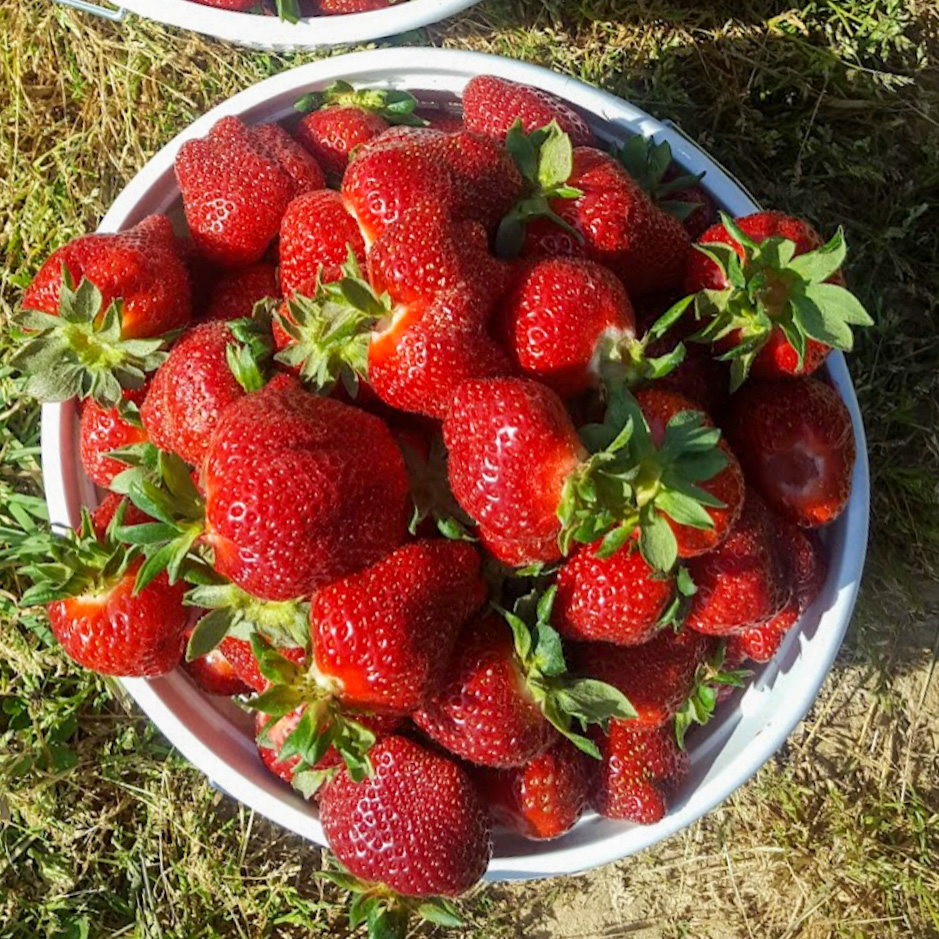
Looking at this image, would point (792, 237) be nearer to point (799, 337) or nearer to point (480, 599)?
point (799, 337)

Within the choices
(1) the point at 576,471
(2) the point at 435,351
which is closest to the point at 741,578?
(1) the point at 576,471

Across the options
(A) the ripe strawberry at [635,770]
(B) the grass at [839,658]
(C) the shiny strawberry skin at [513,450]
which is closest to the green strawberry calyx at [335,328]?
(C) the shiny strawberry skin at [513,450]

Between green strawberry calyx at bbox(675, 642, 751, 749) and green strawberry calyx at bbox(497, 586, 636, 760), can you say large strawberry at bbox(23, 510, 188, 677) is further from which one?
green strawberry calyx at bbox(675, 642, 751, 749)

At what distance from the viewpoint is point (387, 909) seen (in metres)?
1.08

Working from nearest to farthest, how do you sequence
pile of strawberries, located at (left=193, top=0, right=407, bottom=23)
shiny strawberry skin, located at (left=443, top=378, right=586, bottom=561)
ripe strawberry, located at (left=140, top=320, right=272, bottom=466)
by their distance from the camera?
shiny strawberry skin, located at (left=443, top=378, right=586, bottom=561)
ripe strawberry, located at (left=140, top=320, right=272, bottom=466)
pile of strawberries, located at (left=193, top=0, right=407, bottom=23)

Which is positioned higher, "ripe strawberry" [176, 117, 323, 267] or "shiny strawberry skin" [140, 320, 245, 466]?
"ripe strawberry" [176, 117, 323, 267]

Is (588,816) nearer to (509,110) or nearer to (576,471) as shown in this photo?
(576,471)

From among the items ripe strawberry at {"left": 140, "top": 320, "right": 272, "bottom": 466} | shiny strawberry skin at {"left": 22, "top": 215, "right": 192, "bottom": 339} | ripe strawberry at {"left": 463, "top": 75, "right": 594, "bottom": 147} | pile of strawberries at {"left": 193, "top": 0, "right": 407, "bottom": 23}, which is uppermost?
pile of strawberries at {"left": 193, "top": 0, "right": 407, "bottom": 23}

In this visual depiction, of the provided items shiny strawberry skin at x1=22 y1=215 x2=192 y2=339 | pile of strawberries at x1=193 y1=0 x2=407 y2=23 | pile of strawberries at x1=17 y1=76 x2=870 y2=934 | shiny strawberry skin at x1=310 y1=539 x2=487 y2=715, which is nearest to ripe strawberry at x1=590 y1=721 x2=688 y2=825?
pile of strawberries at x1=17 y1=76 x2=870 y2=934

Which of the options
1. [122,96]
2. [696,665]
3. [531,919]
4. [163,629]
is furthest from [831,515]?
[122,96]

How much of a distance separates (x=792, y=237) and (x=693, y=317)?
0.12 meters

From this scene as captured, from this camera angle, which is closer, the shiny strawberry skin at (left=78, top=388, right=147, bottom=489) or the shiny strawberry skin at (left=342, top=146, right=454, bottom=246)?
the shiny strawberry skin at (left=342, top=146, right=454, bottom=246)

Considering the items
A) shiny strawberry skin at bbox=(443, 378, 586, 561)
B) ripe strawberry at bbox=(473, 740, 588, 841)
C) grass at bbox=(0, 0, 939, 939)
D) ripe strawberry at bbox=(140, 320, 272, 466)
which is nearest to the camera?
shiny strawberry skin at bbox=(443, 378, 586, 561)

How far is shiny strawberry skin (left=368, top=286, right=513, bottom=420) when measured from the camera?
33.7 inches
